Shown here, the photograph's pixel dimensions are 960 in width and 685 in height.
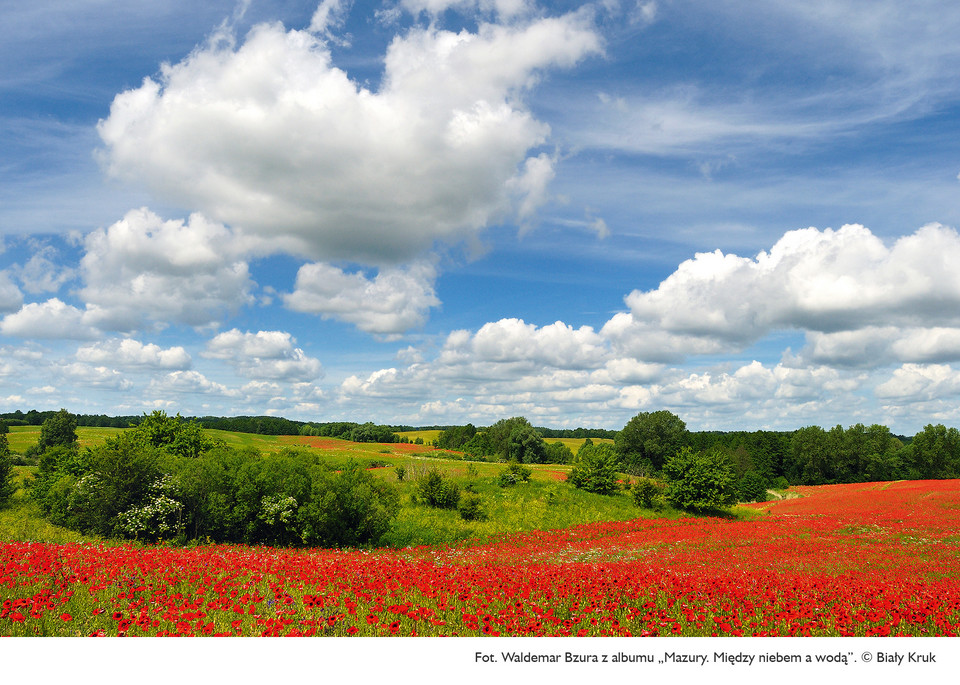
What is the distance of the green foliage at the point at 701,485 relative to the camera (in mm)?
41875

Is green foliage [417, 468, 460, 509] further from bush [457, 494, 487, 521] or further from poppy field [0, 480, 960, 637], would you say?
poppy field [0, 480, 960, 637]

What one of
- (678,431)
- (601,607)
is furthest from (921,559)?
(678,431)

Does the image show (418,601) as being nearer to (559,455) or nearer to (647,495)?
(647,495)

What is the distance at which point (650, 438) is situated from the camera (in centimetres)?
10650

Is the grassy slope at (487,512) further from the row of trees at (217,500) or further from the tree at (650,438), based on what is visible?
the tree at (650,438)

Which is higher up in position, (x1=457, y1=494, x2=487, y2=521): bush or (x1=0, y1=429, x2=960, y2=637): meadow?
(x1=0, y1=429, x2=960, y2=637): meadow

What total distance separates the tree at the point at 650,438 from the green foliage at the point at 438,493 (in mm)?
74848

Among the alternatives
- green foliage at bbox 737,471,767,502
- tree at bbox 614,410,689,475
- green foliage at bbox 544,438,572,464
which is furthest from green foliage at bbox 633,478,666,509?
green foliage at bbox 544,438,572,464

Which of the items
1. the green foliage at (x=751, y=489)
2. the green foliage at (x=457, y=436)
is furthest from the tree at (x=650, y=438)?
the green foliage at (x=457, y=436)

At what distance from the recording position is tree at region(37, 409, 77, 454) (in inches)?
3612

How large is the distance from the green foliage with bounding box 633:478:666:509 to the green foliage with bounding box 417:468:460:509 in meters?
16.0

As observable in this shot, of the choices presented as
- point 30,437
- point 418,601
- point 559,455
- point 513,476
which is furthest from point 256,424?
point 418,601

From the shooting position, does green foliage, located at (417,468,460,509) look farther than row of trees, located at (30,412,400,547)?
Yes
